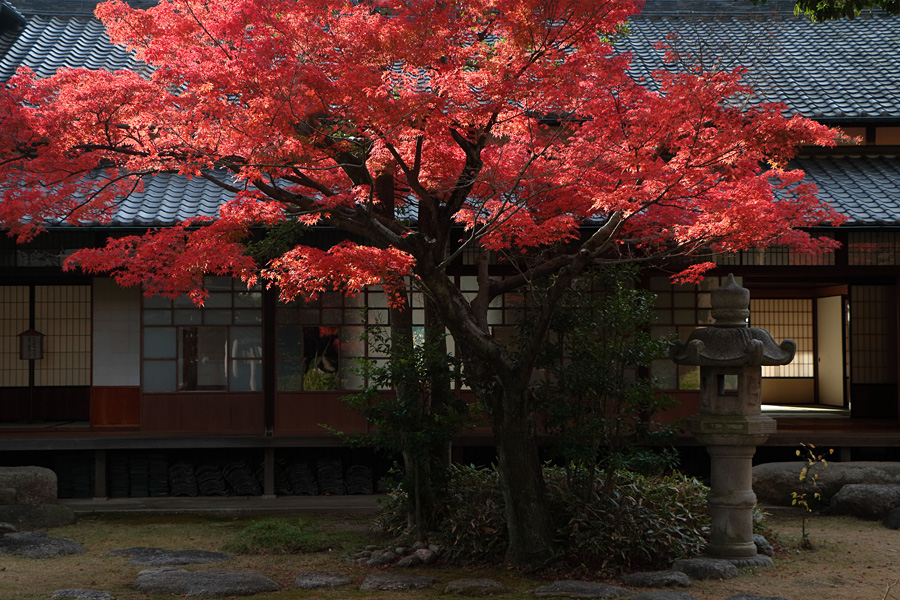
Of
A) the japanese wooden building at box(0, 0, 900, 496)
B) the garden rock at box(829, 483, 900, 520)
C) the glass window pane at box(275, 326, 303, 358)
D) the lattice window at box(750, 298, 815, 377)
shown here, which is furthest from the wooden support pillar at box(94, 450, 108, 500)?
the lattice window at box(750, 298, 815, 377)

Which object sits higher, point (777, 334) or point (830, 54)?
point (830, 54)

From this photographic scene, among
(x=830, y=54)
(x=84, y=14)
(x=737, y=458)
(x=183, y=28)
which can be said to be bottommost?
(x=737, y=458)

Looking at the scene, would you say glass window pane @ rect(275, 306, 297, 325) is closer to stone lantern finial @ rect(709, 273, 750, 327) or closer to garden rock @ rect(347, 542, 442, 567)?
garden rock @ rect(347, 542, 442, 567)

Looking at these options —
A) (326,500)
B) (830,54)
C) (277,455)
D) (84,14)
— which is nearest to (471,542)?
(326,500)

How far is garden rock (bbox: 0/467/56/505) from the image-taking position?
35.8ft

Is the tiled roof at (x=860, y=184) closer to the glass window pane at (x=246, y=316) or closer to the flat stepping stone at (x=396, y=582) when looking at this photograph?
the flat stepping stone at (x=396, y=582)

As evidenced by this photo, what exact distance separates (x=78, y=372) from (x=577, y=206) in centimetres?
1027

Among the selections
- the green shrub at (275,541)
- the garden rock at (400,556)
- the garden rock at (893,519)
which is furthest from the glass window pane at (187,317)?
the garden rock at (893,519)

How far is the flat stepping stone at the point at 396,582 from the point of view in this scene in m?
7.46

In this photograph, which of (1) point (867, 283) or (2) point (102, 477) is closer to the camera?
(2) point (102, 477)

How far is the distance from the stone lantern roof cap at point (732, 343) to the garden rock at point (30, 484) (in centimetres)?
766

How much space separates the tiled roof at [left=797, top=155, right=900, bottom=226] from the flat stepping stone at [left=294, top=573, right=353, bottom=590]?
304 inches

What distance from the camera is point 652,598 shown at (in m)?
6.80

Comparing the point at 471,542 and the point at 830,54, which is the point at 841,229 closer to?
the point at 830,54
